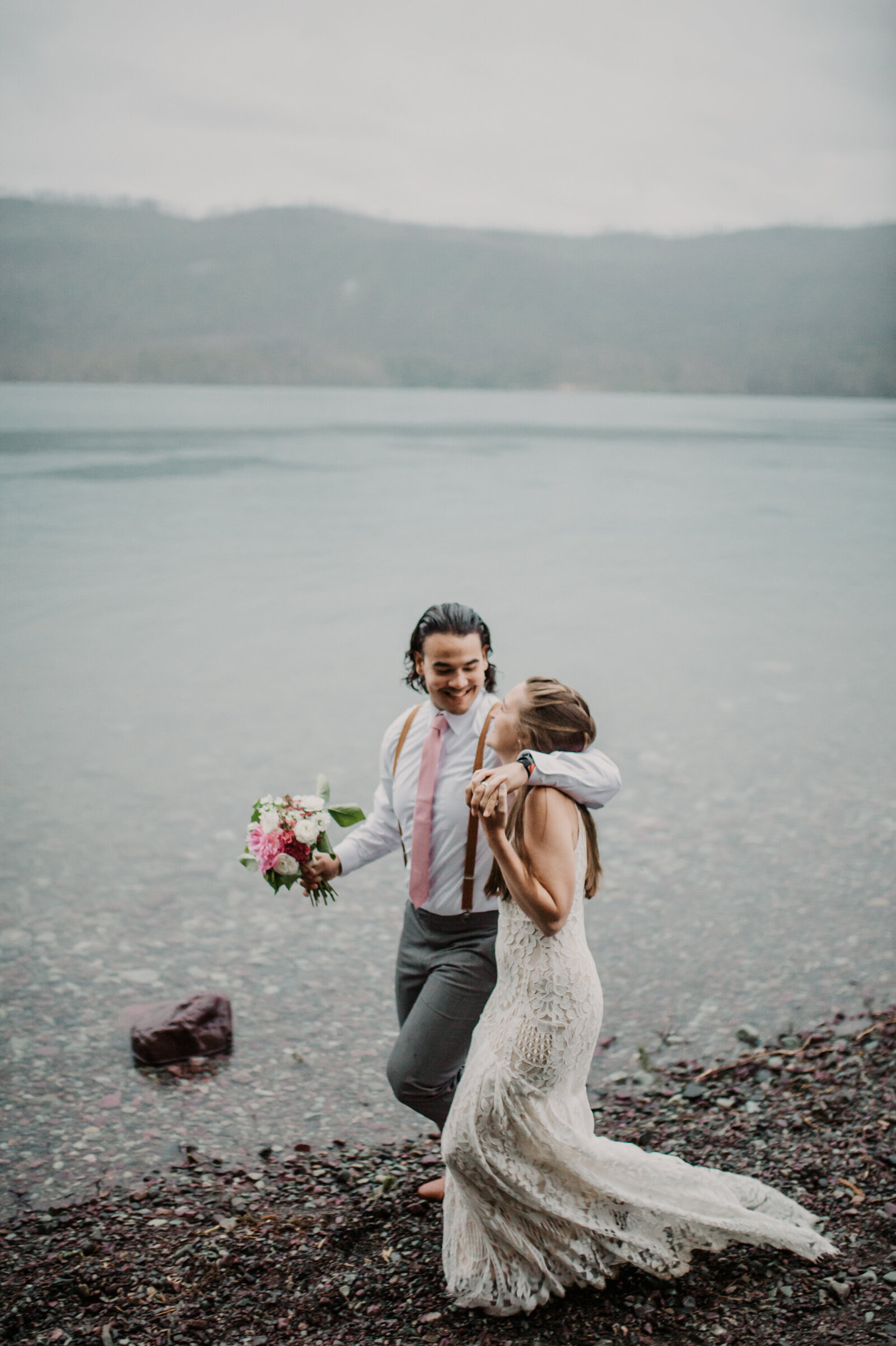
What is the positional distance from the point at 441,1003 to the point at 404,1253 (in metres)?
1.03

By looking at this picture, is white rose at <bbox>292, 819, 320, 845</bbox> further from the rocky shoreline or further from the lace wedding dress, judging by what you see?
the rocky shoreline

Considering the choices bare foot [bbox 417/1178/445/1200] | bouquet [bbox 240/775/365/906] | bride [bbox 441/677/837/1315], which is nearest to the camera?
bride [bbox 441/677/837/1315]

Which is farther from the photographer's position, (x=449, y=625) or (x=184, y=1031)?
(x=184, y=1031)

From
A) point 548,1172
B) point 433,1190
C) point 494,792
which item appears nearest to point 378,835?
point 494,792

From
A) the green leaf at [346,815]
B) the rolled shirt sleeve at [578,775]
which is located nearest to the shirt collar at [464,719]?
the green leaf at [346,815]

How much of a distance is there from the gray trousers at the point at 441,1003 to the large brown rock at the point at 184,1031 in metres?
2.53

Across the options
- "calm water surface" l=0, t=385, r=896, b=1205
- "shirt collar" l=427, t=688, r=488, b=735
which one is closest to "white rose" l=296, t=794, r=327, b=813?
"shirt collar" l=427, t=688, r=488, b=735

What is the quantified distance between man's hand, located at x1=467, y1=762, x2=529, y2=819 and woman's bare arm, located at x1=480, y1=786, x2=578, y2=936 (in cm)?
9

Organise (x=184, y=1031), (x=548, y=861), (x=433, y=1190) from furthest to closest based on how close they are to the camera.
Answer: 1. (x=184, y=1031)
2. (x=433, y=1190)
3. (x=548, y=861)

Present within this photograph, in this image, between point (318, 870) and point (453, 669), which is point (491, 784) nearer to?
point (453, 669)

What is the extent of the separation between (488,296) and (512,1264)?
185557 millimetres

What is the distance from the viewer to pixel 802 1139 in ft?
15.5

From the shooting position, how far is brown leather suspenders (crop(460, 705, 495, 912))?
3.76m

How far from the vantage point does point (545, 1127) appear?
3355 mm
